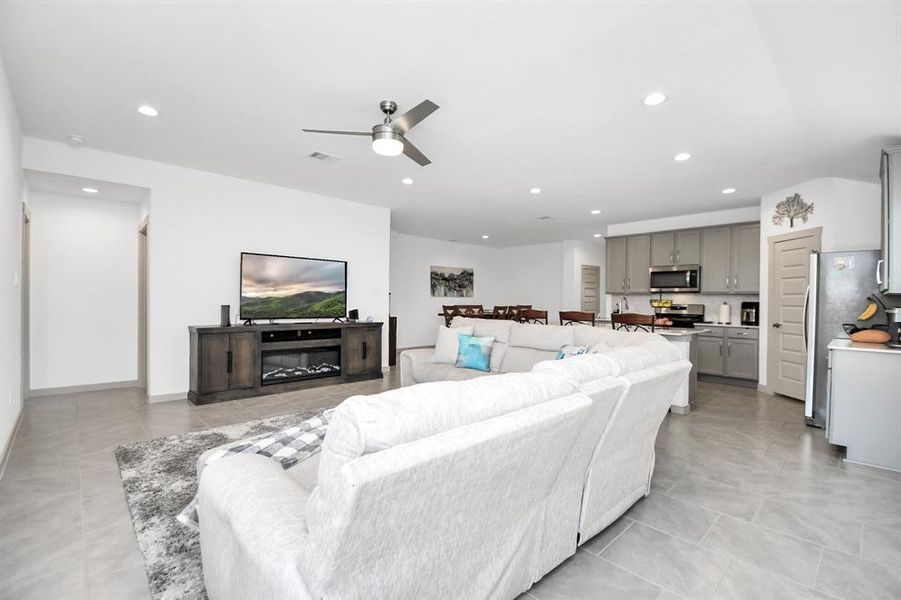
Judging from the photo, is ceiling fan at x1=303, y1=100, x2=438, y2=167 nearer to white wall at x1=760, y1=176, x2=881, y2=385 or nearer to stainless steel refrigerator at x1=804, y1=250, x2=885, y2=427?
stainless steel refrigerator at x1=804, y1=250, x2=885, y2=427

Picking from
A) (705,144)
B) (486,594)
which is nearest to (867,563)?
(486,594)

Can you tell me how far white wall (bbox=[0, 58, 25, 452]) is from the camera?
2793 mm

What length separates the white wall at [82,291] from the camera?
4.74 metres

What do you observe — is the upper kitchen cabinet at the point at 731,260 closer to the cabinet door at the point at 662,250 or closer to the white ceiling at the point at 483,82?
the cabinet door at the point at 662,250

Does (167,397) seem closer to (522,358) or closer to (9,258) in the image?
(9,258)

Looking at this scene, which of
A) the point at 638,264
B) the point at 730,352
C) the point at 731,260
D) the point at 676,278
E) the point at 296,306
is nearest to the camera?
the point at 296,306

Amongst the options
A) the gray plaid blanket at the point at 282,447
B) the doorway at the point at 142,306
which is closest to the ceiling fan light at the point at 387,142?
the gray plaid blanket at the point at 282,447

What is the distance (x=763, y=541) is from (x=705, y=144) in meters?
3.18

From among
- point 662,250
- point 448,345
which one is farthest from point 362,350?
point 662,250

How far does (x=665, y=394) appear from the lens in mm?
2178

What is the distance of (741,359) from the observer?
18.9 feet

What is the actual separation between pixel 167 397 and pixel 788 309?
7323mm

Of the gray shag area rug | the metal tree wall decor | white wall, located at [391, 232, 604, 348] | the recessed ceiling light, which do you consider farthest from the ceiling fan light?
white wall, located at [391, 232, 604, 348]

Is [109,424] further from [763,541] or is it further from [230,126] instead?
[763,541]
